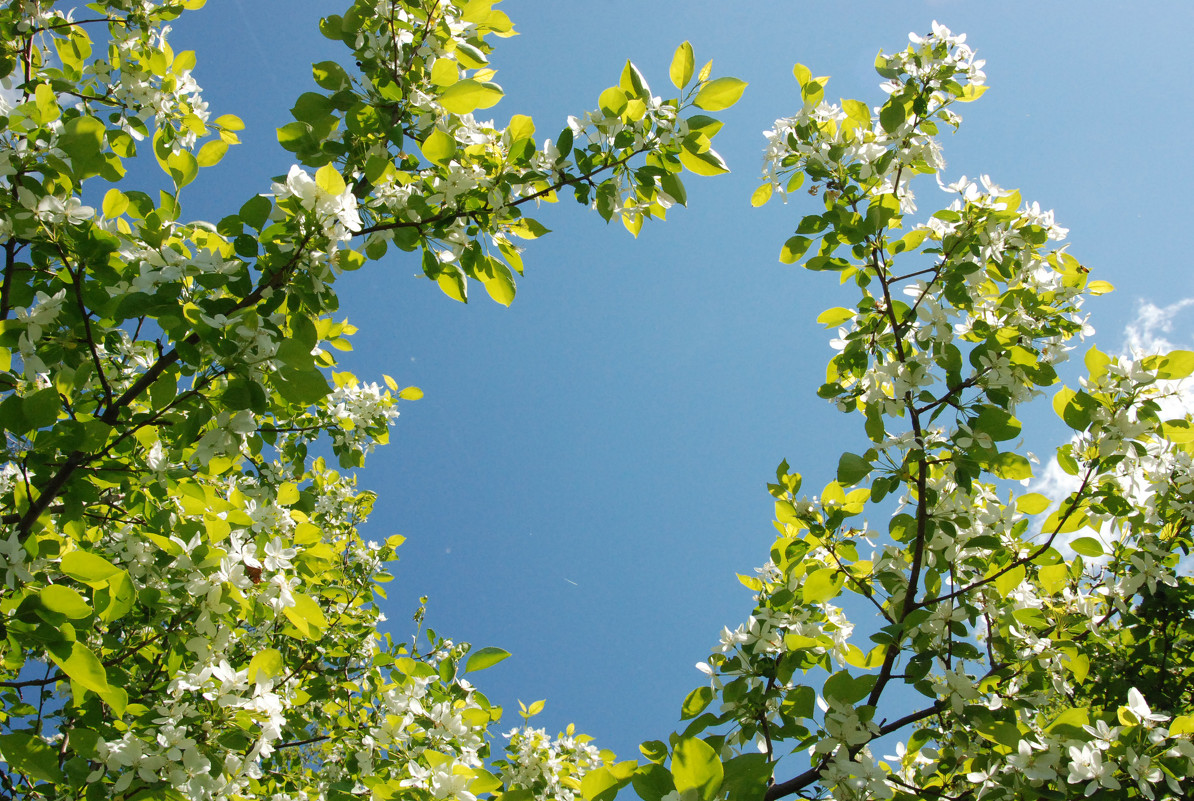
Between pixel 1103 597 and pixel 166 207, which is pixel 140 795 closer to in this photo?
pixel 166 207

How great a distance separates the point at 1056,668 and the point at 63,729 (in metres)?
3.89

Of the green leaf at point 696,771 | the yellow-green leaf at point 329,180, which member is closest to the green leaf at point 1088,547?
the green leaf at point 696,771

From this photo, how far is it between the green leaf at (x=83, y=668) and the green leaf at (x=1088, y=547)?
10.5 feet

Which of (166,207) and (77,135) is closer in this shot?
(77,135)

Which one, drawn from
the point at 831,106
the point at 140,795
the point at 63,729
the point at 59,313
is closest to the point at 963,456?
the point at 831,106

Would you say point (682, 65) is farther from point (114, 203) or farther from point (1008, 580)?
point (1008, 580)

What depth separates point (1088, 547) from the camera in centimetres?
248

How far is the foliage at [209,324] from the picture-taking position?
1849mm

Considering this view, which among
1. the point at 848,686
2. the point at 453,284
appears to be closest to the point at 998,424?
the point at 848,686

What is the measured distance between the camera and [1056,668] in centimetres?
246

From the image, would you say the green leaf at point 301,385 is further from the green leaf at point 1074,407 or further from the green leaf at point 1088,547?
the green leaf at point 1088,547

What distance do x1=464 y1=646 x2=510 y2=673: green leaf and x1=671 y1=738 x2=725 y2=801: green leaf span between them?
953mm

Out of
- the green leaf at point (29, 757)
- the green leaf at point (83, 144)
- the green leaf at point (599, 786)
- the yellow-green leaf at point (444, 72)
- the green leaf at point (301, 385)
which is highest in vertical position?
the yellow-green leaf at point (444, 72)

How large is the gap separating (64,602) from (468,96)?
74.6 inches
